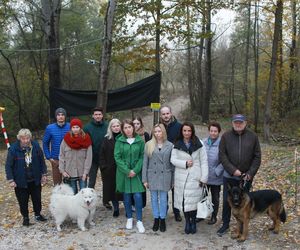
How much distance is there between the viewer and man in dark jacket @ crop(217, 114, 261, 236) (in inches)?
197

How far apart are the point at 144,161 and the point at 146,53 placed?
1219 centimetres

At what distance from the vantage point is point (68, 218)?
6.11m

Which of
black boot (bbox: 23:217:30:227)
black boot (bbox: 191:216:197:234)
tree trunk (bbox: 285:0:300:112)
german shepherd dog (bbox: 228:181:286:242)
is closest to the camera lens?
german shepherd dog (bbox: 228:181:286:242)

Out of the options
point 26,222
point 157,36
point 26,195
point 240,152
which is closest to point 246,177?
point 240,152

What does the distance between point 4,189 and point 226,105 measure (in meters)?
23.8

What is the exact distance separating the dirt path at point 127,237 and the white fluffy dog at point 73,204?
21 cm

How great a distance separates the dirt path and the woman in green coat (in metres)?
0.39

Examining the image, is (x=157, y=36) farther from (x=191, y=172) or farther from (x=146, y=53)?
(x=191, y=172)

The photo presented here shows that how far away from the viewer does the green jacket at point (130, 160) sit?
17.9 feet

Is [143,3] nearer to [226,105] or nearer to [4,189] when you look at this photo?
[4,189]

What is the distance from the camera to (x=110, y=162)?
5887mm

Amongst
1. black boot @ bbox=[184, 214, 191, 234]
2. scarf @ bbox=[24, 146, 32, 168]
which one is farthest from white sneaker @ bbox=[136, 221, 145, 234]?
scarf @ bbox=[24, 146, 32, 168]

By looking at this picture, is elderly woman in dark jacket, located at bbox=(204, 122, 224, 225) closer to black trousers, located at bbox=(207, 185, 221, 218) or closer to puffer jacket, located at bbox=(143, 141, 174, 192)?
black trousers, located at bbox=(207, 185, 221, 218)

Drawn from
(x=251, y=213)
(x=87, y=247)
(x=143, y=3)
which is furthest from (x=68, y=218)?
(x=143, y=3)
